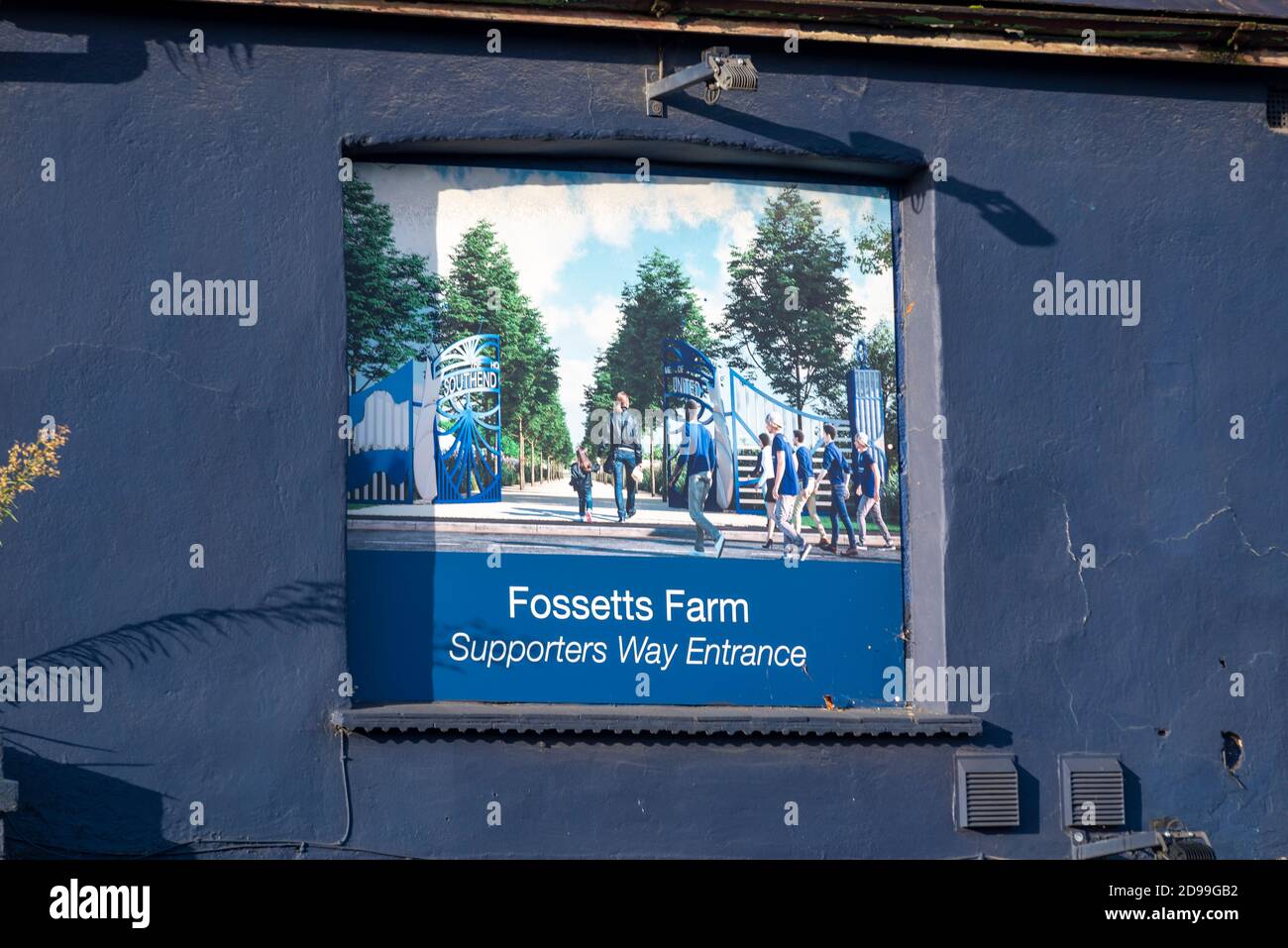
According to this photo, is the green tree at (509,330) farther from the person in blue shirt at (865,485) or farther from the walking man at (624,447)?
the person in blue shirt at (865,485)

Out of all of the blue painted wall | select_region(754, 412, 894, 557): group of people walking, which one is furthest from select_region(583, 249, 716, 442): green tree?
the blue painted wall

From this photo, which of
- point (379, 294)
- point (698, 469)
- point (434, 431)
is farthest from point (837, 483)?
point (379, 294)

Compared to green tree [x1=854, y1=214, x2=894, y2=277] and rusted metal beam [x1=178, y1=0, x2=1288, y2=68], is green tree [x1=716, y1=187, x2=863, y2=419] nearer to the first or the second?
green tree [x1=854, y1=214, x2=894, y2=277]

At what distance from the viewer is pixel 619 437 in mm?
9734

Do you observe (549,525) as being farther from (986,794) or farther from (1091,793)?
(1091,793)

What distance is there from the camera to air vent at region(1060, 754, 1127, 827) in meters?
9.38

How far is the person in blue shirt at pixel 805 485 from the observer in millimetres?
9820

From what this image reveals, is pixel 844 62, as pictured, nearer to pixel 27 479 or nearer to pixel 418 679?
pixel 418 679

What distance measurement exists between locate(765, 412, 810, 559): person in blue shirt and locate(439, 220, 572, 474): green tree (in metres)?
1.29

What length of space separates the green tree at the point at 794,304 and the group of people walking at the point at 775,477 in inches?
12.7

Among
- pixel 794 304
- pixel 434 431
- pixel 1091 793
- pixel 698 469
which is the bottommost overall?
pixel 1091 793

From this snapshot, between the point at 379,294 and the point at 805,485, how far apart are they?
9.41 feet

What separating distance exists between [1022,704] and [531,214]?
421 centimetres

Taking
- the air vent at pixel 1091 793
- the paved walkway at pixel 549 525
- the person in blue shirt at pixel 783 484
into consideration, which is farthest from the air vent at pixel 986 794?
the person in blue shirt at pixel 783 484
